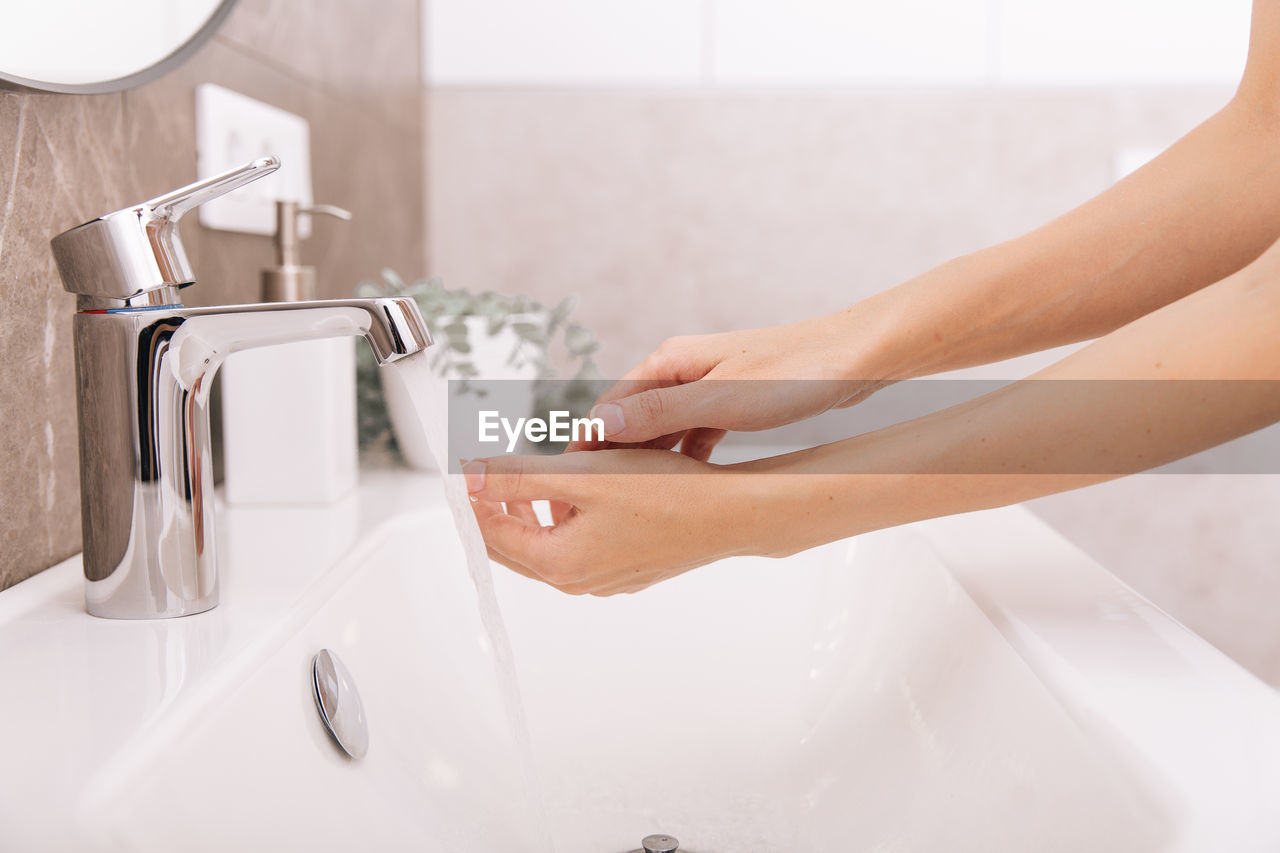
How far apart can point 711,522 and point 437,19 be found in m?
1.08

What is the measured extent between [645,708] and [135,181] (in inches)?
18.1

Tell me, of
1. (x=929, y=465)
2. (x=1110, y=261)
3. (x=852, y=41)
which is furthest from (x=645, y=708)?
(x=852, y=41)

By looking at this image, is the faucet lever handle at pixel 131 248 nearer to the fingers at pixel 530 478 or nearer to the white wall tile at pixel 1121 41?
the fingers at pixel 530 478

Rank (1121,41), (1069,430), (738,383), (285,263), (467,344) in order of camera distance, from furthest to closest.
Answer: (1121,41), (467,344), (285,263), (738,383), (1069,430)

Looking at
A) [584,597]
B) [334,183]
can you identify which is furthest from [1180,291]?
[334,183]

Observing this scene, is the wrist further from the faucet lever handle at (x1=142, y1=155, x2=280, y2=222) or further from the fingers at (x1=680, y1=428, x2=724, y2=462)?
the faucet lever handle at (x1=142, y1=155, x2=280, y2=222)

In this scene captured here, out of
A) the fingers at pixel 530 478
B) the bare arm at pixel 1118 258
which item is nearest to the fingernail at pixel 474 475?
the fingers at pixel 530 478

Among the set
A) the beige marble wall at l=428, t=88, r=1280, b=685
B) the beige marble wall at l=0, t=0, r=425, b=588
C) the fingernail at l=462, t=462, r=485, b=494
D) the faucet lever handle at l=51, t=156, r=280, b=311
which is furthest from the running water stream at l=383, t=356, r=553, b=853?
the beige marble wall at l=428, t=88, r=1280, b=685

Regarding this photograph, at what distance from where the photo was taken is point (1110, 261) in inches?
23.0

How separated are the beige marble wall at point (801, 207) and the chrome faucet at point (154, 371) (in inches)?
36.1

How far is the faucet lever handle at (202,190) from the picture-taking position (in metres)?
0.45

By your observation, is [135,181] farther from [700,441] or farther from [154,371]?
[700,441]

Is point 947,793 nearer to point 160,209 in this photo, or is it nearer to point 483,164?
point 160,209

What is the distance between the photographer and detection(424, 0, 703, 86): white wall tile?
132 cm
